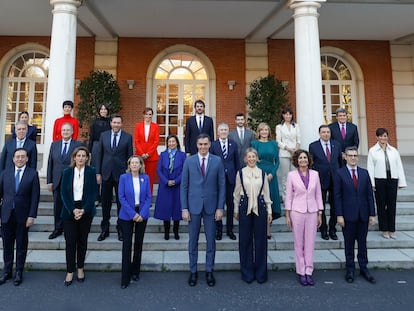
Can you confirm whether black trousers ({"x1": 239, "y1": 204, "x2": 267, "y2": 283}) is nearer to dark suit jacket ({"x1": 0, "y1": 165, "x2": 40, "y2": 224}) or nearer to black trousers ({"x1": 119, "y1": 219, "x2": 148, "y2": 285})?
black trousers ({"x1": 119, "y1": 219, "x2": 148, "y2": 285})

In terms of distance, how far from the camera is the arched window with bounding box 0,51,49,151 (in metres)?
11.2

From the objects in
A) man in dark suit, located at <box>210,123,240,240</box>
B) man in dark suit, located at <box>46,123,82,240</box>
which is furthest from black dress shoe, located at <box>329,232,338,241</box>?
man in dark suit, located at <box>46,123,82,240</box>

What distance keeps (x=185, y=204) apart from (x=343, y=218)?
6.51 feet

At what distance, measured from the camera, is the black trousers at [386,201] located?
4.66 metres

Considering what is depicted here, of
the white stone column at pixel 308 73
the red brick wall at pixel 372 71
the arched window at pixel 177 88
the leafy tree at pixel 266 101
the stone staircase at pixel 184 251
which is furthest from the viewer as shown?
the arched window at pixel 177 88

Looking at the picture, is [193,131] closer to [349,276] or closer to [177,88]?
[349,276]

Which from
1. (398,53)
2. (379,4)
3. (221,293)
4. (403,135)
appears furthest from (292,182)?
(398,53)

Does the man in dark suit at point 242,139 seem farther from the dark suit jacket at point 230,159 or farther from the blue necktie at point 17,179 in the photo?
the blue necktie at point 17,179

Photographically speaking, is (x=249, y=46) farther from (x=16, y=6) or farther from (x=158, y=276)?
(x=158, y=276)

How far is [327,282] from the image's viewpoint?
3.62 meters

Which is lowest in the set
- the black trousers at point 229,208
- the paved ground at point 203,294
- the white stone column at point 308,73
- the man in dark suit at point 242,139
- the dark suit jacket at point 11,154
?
the paved ground at point 203,294

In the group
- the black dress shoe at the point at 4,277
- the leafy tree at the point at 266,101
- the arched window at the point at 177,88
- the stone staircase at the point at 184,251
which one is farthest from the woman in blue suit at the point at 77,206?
the arched window at the point at 177,88

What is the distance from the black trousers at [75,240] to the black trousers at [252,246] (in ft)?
6.23

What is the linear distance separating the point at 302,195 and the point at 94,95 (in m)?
8.42
